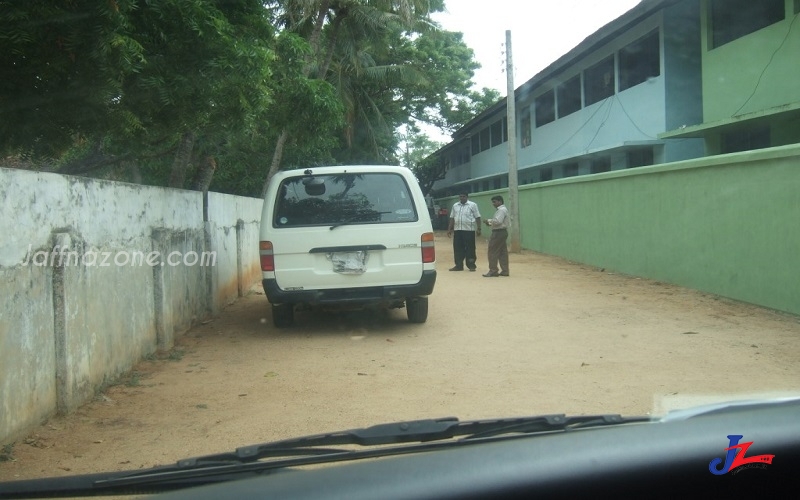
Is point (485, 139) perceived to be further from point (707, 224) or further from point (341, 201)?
point (341, 201)

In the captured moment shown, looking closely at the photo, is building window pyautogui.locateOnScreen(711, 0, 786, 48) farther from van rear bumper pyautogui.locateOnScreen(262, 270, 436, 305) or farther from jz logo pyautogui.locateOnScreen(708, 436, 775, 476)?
jz logo pyautogui.locateOnScreen(708, 436, 775, 476)

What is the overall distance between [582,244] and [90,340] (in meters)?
12.7

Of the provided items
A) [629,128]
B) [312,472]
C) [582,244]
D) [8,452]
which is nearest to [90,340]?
[8,452]

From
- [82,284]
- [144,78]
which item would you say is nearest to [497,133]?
[144,78]

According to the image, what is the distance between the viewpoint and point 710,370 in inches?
256

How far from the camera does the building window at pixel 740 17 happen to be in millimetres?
13641

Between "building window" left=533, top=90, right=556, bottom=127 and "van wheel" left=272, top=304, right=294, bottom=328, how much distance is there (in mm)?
17851

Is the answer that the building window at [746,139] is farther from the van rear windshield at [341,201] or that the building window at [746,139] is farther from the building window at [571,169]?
the van rear windshield at [341,201]

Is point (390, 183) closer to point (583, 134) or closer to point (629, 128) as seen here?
point (629, 128)

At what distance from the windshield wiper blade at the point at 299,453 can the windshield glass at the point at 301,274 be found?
41 millimetres

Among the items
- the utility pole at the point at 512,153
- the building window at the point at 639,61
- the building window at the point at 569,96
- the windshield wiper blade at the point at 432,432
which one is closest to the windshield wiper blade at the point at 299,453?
the windshield wiper blade at the point at 432,432

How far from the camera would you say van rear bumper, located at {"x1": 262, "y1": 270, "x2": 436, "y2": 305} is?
8.31 m

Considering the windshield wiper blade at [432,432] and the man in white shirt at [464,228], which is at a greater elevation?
the man in white shirt at [464,228]

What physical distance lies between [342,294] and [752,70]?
9561 mm
